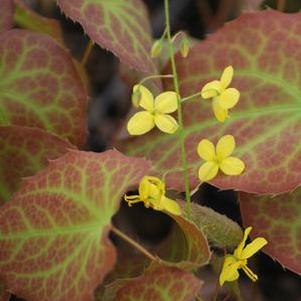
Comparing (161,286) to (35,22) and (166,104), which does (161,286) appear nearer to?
(166,104)

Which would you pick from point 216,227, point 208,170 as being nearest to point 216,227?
point 216,227

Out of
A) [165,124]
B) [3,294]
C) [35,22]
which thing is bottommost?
[3,294]

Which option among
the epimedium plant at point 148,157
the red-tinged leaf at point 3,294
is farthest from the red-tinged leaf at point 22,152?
the red-tinged leaf at point 3,294

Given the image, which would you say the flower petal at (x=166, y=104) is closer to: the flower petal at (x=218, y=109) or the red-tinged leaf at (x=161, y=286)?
the flower petal at (x=218, y=109)

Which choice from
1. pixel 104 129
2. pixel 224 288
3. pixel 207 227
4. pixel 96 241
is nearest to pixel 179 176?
pixel 207 227

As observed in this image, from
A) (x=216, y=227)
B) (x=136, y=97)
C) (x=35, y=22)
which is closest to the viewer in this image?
(x=136, y=97)

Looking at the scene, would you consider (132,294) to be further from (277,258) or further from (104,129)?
(104,129)
